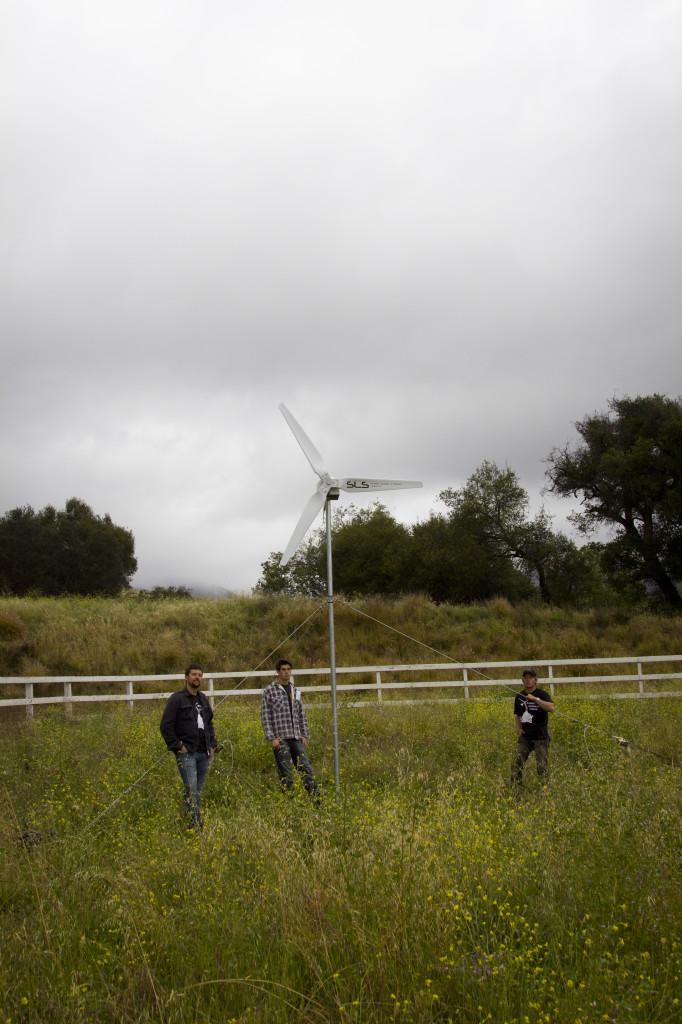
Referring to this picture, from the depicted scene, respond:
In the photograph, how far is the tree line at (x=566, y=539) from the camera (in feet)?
120

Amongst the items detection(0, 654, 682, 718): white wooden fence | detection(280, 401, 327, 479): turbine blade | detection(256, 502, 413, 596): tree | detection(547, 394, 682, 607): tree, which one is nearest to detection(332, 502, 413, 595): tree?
detection(256, 502, 413, 596): tree

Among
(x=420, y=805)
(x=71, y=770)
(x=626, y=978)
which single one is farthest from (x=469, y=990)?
(x=71, y=770)

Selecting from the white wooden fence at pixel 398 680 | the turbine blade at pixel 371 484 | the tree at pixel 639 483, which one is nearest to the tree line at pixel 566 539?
the tree at pixel 639 483

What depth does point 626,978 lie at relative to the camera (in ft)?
16.5

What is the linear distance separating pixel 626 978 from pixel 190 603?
3317cm

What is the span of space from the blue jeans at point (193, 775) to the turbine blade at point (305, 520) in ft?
11.6

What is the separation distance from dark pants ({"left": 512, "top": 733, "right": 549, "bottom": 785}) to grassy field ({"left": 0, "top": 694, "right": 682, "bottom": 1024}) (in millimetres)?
2207

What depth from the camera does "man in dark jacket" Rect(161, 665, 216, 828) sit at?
10.2 m

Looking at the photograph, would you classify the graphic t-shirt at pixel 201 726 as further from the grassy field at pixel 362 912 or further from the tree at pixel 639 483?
the tree at pixel 639 483

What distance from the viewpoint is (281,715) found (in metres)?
11.5

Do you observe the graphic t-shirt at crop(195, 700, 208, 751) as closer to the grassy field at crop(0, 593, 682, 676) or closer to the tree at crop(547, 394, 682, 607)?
the grassy field at crop(0, 593, 682, 676)

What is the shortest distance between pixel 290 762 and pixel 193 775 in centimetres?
172

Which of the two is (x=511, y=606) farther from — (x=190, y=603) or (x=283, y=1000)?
(x=283, y=1000)

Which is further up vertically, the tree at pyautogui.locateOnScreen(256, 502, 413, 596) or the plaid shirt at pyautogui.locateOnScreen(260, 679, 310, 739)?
the tree at pyautogui.locateOnScreen(256, 502, 413, 596)
